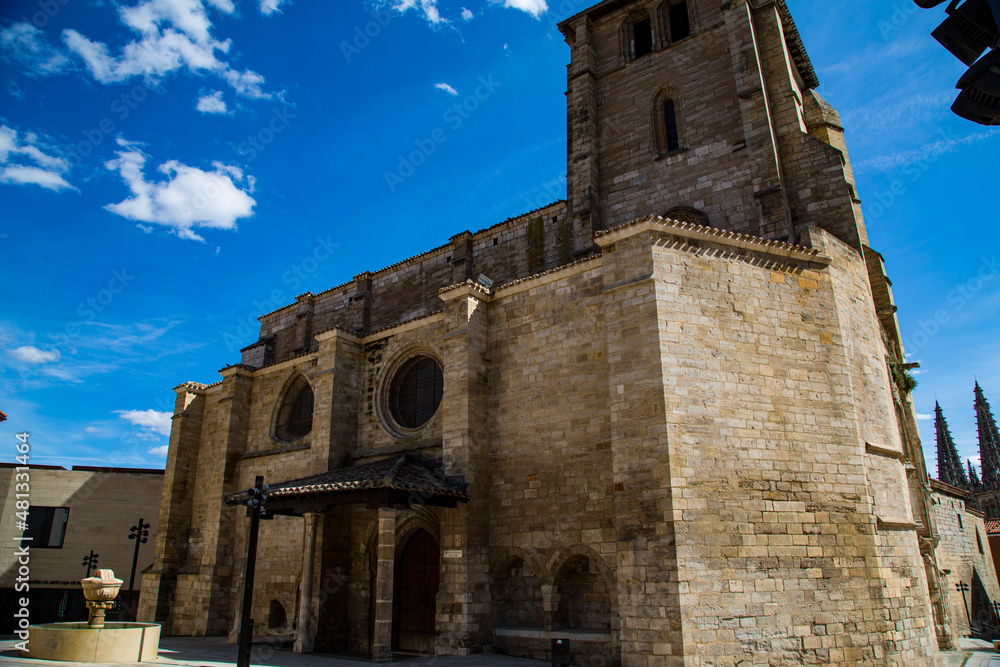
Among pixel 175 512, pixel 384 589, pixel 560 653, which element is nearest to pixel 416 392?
pixel 384 589

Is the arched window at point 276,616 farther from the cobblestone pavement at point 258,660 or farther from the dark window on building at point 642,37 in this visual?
the dark window on building at point 642,37

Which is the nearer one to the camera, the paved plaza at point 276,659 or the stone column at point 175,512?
the paved plaza at point 276,659

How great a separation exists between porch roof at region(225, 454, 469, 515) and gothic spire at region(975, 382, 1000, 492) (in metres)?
45.7

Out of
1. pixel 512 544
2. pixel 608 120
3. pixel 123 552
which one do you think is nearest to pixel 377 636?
pixel 512 544

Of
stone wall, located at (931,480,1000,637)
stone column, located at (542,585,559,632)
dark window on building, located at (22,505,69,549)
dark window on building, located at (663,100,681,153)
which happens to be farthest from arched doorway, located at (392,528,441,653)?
dark window on building, located at (22,505,69,549)

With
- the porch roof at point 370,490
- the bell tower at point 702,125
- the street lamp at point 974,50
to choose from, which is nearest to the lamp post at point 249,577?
the porch roof at point 370,490

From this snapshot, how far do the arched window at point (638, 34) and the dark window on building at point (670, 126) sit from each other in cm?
241

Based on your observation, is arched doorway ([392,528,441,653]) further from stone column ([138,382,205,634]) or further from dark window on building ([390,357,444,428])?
stone column ([138,382,205,634])

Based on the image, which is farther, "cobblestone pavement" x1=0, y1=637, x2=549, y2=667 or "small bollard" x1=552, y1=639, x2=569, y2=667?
"cobblestone pavement" x1=0, y1=637, x2=549, y2=667

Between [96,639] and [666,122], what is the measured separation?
17.6m

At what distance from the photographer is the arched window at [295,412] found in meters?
18.0

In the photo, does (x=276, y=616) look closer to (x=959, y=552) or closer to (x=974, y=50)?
(x=974, y=50)

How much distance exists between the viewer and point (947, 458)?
47.4 m

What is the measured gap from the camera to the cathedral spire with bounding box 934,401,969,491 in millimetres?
46125
